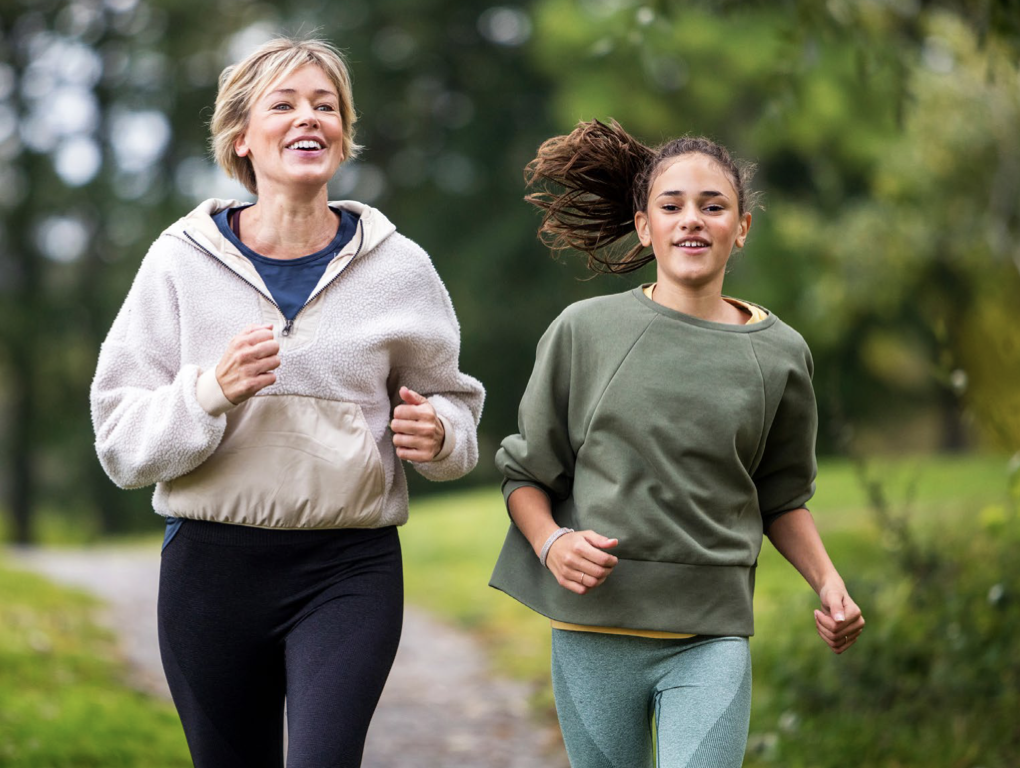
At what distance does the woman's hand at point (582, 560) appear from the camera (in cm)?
271

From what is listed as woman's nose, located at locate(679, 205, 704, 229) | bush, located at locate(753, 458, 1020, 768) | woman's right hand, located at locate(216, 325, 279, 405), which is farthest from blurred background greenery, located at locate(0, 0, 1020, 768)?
woman's right hand, located at locate(216, 325, 279, 405)

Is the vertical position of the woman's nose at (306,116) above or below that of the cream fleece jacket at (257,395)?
above

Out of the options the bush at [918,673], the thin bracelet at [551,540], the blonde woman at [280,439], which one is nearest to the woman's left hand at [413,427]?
the blonde woman at [280,439]

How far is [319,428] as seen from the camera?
294cm

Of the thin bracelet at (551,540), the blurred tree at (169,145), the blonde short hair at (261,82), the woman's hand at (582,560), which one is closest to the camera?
the woman's hand at (582,560)

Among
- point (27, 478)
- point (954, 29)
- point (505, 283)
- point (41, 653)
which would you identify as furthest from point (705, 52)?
point (27, 478)

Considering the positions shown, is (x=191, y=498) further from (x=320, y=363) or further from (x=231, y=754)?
(x=231, y=754)

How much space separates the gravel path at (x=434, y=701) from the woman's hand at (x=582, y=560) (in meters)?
3.16

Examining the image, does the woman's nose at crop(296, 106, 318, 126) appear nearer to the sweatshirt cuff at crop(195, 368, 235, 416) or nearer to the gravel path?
the sweatshirt cuff at crop(195, 368, 235, 416)

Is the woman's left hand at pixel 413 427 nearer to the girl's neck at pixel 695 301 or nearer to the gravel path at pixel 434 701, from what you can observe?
the girl's neck at pixel 695 301

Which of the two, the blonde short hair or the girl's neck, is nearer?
the girl's neck

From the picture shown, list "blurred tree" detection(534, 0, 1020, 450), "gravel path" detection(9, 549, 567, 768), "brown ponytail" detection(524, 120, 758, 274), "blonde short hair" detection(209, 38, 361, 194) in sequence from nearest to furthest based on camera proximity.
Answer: "blonde short hair" detection(209, 38, 361, 194) → "brown ponytail" detection(524, 120, 758, 274) → "gravel path" detection(9, 549, 567, 768) → "blurred tree" detection(534, 0, 1020, 450)

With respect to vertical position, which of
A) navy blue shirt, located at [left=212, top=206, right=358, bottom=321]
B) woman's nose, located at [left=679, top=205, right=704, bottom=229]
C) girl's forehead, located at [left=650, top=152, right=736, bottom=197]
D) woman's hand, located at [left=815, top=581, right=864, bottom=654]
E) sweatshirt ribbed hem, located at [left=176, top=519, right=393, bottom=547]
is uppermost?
girl's forehead, located at [left=650, top=152, right=736, bottom=197]

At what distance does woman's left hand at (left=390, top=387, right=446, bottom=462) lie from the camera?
288 centimetres
